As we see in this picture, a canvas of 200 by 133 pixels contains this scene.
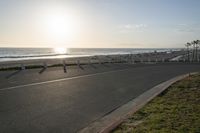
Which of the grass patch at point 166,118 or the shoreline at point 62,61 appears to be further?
the shoreline at point 62,61

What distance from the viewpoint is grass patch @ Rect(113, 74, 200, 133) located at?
6184 mm

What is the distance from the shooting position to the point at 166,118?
7.12 meters

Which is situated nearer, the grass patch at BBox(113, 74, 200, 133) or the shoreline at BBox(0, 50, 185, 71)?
the grass patch at BBox(113, 74, 200, 133)

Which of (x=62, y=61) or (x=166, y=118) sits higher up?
(x=166, y=118)

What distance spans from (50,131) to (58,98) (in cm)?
447

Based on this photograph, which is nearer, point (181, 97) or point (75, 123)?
point (75, 123)

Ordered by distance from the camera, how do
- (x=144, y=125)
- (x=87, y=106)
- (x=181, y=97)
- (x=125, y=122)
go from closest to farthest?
(x=144, y=125), (x=125, y=122), (x=87, y=106), (x=181, y=97)

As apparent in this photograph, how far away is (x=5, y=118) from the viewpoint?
7539 mm

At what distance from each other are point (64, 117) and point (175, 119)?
3026mm

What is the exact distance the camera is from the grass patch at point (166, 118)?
20.3 feet

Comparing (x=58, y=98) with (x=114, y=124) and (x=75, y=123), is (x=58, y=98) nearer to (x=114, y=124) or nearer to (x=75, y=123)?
(x=75, y=123)

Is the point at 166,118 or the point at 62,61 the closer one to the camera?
the point at 166,118

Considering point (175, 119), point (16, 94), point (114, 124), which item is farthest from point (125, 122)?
point (16, 94)

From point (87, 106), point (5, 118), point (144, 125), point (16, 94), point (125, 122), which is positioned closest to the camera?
point (144, 125)
